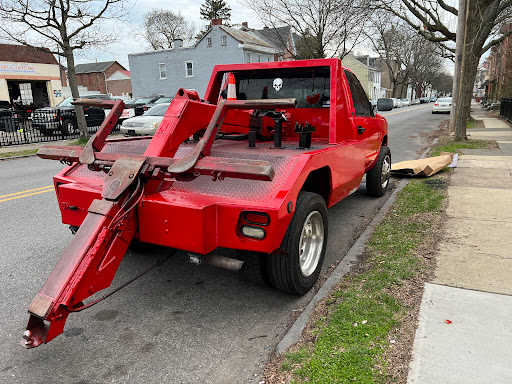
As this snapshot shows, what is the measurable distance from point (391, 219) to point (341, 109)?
1775 millimetres

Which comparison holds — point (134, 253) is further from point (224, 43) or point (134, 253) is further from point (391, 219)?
point (224, 43)

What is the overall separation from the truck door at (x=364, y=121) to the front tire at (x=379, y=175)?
1.29 ft

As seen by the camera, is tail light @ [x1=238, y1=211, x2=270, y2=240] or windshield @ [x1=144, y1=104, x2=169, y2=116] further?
windshield @ [x1=144, y1=104, x2=169, y2=116]

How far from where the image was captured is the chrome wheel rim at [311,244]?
3.48 metres

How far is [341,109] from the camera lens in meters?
4.46

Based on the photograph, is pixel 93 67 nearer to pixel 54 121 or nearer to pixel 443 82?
pixel 54 121

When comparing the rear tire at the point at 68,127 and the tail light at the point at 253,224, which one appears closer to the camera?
the tail light at the point at 253,224

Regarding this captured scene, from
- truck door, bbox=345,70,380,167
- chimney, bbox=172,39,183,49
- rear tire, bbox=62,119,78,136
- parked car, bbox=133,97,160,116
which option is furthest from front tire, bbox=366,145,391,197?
chimney, bbox=172,39,183,49

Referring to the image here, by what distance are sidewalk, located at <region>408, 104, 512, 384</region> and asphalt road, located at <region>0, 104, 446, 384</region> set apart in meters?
1.01

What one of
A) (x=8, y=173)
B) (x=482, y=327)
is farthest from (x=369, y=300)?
(x=8, y=173)

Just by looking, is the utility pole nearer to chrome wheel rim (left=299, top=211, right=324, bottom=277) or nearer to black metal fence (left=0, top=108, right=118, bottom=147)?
chrome wheel rim (left=299, top=211, right=324, bottom=277)

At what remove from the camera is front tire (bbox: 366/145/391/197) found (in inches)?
251

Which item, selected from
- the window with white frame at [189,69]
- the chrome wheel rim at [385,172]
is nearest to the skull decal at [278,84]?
the chrome wheel rim at [385,172]

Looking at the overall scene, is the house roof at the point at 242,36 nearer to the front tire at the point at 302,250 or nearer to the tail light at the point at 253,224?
the front tire at the point at 302,250
